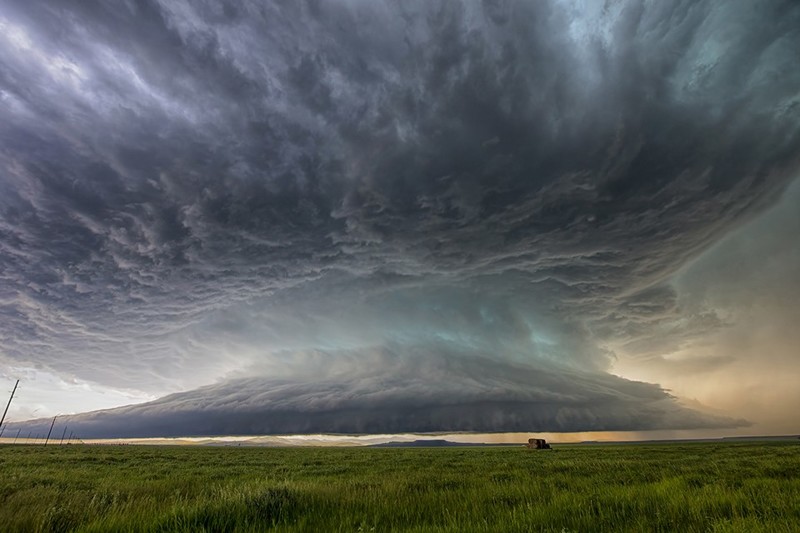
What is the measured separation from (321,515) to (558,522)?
4345mm

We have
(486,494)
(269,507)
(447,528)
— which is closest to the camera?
(447,528)

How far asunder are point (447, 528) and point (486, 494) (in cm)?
530

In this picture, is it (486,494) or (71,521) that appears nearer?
(71,521)

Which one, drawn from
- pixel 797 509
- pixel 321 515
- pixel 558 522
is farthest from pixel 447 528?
pixel 797 509

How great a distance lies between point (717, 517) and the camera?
6934 mm

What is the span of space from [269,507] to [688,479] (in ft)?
48.8

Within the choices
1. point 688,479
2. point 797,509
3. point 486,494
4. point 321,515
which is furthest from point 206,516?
point 688,479

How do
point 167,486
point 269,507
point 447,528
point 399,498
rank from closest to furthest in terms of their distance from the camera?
1. point 447,528
2. point 269,507
3. point 399,498
4. point 167,486

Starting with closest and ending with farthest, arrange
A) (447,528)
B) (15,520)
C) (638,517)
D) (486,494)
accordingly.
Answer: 1. (447,528)
2. (15,520)
3. (638,517)
4. (486,494)

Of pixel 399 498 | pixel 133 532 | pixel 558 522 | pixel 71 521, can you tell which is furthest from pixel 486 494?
pixel 71 521

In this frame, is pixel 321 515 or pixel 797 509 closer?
pixel 321 515

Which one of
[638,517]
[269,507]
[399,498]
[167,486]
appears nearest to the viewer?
[638,517]

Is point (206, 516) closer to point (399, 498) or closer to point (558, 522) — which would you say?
point (399, 498)

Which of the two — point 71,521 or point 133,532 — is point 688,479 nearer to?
point 133,532
